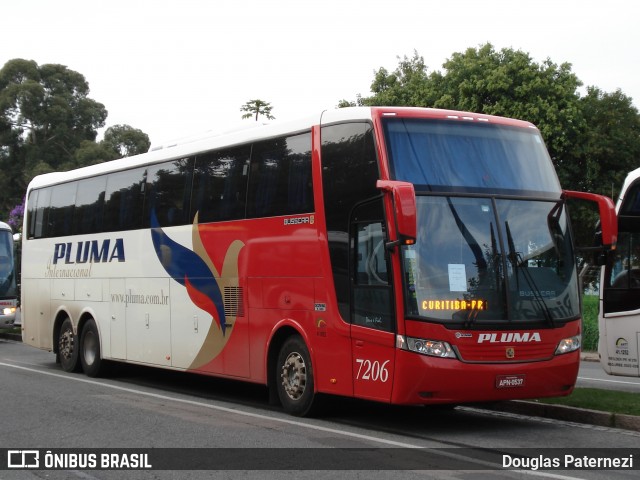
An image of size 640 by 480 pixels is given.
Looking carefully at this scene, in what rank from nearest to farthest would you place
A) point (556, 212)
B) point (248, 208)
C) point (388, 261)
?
point (388, 261)
point (556, 212)
point (248, 208)

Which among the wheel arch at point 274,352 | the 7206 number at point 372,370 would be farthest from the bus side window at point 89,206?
the 7206 number at point 372,370

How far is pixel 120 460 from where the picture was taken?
8969 millimetres

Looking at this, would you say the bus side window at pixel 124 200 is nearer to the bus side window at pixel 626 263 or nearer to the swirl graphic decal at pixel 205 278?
the swirl graphic decal at pixel 205 278

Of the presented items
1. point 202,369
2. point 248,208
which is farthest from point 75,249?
point 248,208

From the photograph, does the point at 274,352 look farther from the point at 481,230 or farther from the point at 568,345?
the point at 568,345

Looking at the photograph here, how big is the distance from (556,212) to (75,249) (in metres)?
10.2

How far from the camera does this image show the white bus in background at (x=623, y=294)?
44.7 feet

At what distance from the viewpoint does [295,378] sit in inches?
473

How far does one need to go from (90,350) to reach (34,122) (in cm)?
6568

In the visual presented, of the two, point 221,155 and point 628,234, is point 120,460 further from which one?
point 628,234

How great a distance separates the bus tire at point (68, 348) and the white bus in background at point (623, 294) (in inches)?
384

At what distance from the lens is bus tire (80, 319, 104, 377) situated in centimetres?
1762

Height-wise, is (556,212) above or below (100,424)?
above

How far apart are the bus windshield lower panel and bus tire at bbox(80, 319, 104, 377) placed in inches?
354
